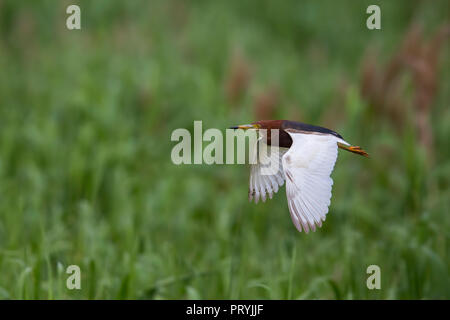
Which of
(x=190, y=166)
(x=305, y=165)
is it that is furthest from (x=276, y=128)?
(x=190, y=166)

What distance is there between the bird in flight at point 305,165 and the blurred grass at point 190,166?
50 cm

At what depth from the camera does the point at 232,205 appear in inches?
140

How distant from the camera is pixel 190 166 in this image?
3963mm

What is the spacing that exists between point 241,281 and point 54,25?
3844mm

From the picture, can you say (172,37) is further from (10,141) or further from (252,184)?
(252,184)

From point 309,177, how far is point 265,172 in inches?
9.7

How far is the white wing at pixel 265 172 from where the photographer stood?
1.34 metres

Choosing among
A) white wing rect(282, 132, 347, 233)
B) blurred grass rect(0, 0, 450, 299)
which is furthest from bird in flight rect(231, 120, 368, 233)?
blurred grass rect(0, 0, 450, 299)

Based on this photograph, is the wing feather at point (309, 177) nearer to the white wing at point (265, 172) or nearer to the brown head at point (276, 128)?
the brown head at point (276, 128)

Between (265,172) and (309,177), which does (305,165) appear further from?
(265,172)

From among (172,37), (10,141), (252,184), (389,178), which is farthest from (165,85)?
(252,184)

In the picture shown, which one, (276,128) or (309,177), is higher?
(276,128)

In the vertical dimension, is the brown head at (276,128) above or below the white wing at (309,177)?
above

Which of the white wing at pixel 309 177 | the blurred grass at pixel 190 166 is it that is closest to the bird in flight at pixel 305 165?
the white wing at pixel 309 177
